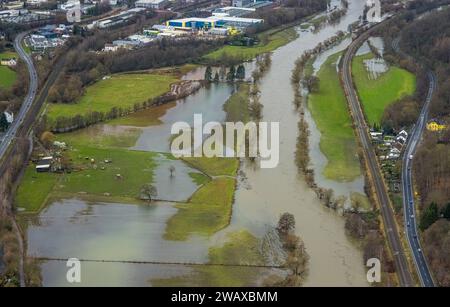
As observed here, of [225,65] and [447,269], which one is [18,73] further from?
[447,269]

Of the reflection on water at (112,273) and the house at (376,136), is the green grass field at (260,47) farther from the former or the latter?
the reflection on water at (112,273)

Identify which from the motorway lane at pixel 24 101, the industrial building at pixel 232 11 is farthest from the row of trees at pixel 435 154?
the motorway lane at pixel 24 101

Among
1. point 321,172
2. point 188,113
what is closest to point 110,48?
point 188,113

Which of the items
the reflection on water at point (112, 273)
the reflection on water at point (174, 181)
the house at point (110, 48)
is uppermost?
the reflection on water at point (112, 273)

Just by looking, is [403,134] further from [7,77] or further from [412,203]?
[7,77]

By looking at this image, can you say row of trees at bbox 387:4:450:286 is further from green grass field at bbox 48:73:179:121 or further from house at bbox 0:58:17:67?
house at bbox 0:58:17:67

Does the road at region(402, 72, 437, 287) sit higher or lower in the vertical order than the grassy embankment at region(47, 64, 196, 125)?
higher

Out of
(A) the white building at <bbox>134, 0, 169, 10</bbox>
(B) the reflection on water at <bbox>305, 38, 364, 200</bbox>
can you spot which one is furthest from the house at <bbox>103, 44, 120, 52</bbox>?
(B) the reflection on water at <bbox>305, 38, 364, 200</bbox>
